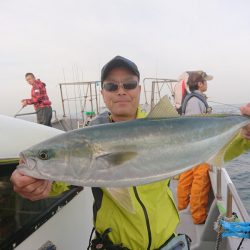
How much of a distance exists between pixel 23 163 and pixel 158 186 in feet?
3.55

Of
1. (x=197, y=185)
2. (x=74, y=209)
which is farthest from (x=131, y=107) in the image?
(x=197, y=185)

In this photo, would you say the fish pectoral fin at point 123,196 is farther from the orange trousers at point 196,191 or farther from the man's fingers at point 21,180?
the orange trousers at point 196,191

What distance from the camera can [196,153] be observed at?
2074mm

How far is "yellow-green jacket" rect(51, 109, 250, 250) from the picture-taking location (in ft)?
7.64

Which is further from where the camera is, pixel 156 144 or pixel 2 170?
pixel 2 170

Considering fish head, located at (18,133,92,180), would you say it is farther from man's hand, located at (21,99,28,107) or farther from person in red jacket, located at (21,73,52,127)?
person in red jacket, located at (21,73,52,127)

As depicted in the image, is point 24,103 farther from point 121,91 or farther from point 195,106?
point 121,91

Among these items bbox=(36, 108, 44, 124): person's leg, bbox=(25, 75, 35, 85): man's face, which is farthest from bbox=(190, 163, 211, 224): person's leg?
bbox=(25, 75, 35, 85): man's face

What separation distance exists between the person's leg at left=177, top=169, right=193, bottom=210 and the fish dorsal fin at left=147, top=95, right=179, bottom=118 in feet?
14.2

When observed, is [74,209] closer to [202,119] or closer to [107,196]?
[107,196]

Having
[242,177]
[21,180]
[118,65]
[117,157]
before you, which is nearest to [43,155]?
[21,180]

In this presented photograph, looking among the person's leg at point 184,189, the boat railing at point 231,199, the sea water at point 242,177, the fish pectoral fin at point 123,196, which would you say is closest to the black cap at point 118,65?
the fish pectoral fin at point 123,196

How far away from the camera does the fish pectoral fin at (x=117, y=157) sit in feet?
5.94

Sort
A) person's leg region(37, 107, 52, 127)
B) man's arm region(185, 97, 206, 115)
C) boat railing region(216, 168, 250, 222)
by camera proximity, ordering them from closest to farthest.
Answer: boat railing region(216, 168, 250, 222)
man's arm region(185, 97, 206, 115)
person's leg region(37, 107, 52, 127)
